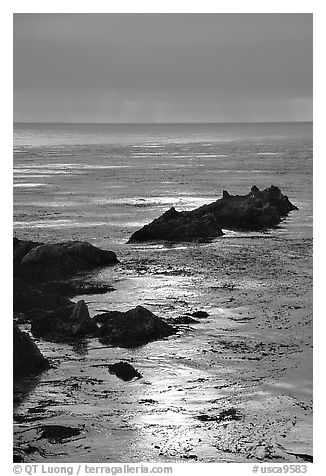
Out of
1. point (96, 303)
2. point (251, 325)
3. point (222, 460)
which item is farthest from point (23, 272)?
point (222, 460)

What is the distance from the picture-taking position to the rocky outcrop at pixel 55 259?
2452 centimetres

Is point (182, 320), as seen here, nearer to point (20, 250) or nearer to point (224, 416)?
point (224, 416)

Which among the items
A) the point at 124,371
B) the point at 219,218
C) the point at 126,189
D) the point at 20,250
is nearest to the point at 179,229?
the point at 219,218

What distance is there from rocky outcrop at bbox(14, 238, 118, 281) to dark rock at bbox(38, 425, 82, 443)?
924cm

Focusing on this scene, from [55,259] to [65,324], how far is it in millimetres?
5893

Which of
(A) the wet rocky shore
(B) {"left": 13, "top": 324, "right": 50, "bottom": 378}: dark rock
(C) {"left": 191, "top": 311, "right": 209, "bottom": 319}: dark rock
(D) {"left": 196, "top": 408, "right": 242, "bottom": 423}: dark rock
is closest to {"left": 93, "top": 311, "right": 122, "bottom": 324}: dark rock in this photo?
(A) the wet rocky shore

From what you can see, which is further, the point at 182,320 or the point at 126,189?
the point at 126,189

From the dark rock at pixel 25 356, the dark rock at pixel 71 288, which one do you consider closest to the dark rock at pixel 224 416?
the dark rock at pixel 25 356

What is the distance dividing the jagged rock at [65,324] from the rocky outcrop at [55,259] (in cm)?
411

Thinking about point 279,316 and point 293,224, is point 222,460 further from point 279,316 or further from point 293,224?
point 293,224

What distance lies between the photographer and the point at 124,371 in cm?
1738

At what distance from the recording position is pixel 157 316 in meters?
20.2

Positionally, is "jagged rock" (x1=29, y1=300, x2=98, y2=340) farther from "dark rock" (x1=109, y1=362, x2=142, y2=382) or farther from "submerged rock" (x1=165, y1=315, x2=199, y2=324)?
"dark rock" (x1=109, y1=362, x2=142, y2=382)
